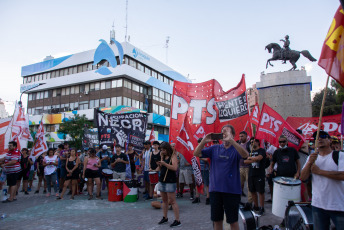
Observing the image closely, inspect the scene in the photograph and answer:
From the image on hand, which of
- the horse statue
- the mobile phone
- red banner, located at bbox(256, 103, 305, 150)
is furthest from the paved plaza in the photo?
the horse statue

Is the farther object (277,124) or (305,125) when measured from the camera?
(305,125)

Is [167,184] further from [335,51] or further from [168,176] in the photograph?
[335,51]

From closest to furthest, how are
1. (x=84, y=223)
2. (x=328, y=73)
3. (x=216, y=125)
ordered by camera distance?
1. (x=328, y=73)
2. (x=84, y=223)
3. (x=216, y=125)

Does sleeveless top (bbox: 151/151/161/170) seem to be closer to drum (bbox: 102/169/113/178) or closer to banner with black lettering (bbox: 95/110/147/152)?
banner with black lettering (bbox: 95/110/147/152)

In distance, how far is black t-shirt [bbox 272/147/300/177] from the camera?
19.6ft

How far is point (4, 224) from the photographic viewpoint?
241 inches

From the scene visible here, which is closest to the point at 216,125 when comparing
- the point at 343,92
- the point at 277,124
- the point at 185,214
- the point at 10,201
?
the point at 277,124

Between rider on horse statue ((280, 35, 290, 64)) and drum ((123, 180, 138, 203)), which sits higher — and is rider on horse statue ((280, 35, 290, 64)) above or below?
above

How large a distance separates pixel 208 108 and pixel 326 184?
16.8 ft

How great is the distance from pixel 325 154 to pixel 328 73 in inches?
41.1

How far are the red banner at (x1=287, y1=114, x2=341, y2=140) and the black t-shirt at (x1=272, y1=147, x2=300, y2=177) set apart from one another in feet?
20.3

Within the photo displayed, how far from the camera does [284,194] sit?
480 cm

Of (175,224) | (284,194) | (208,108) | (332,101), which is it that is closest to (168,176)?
(175,224)

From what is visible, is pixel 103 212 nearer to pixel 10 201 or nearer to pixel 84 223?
pixel 84 223
